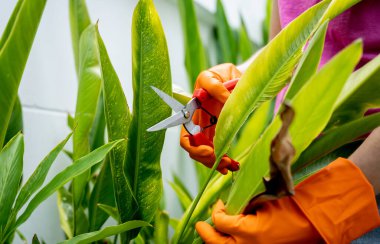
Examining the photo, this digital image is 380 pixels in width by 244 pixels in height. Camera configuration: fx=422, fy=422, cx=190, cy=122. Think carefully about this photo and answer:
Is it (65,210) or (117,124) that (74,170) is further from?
(65,210)

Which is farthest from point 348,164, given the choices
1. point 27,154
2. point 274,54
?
point 27,154

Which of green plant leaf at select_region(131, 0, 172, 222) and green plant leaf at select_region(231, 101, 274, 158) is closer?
green plant leaf at select_region(131, 0, 172, 222)

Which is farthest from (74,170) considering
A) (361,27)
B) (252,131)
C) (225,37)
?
(225,37)

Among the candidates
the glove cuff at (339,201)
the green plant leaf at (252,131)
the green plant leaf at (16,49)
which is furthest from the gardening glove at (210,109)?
the green plant leaf at (252,131)

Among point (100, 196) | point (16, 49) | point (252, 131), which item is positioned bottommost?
point (252, 131)

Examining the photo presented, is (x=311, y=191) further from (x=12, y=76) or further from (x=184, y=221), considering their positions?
(x=12, y=76)

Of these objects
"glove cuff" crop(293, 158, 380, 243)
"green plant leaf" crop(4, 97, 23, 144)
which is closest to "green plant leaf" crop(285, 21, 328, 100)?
"glove cuff" crop(293, 158, 380, 243)

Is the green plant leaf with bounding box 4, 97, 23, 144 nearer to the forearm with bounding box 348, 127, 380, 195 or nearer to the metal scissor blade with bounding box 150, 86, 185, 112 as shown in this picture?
the metal scissor blade with bounding box 150, 86, 185, 112
